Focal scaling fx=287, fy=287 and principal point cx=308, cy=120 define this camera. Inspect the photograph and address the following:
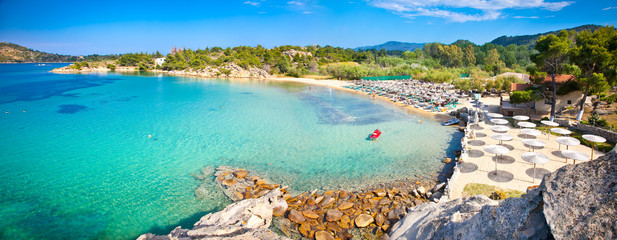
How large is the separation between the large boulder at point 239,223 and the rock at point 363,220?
3054 mm

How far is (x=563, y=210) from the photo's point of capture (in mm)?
4641

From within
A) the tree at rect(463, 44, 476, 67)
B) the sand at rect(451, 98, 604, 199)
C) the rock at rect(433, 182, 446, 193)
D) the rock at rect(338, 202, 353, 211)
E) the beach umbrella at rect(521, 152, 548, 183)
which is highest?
the tree at rect(463, 44, 476, 67)

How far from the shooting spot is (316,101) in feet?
134

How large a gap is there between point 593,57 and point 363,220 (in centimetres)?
2038

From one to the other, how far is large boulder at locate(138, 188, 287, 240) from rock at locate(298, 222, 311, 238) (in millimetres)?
1235

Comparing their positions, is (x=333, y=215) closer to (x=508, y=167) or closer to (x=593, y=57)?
(x=508, y=167)

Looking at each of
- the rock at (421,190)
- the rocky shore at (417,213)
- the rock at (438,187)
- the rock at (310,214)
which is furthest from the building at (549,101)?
the rock at (310,214)

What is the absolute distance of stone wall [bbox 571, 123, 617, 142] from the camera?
16.3m

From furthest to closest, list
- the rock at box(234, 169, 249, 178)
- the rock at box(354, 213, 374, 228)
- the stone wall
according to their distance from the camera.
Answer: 1. the stone wall
2. the rock at box(234, 169, 249, 178)
3. the rock at box(354, 213, 374, 228)

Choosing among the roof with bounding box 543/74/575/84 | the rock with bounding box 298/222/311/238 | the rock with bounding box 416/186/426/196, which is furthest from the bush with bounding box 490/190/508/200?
the roof with bounding box 543/74/575/84

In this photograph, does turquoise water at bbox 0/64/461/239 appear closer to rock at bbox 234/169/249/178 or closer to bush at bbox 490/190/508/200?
rock at bbox 234/169/249/178

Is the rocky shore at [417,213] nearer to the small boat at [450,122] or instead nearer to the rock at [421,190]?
the rock at [421,190]

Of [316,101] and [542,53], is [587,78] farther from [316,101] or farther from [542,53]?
[316,101]

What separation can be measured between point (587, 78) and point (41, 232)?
1218 inches
